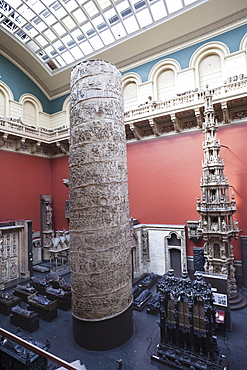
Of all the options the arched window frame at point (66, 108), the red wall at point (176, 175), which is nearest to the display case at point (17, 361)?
the red wall at point (176, 175)

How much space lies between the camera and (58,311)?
8.96 metres

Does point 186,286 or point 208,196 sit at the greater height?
point 208,196

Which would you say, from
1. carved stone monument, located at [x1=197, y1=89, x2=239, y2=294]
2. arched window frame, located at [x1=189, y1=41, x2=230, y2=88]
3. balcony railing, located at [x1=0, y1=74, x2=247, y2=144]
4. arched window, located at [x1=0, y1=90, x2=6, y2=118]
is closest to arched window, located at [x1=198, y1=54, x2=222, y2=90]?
arched window frame, located at [x1=189, y1=41, x2=230, y2=88]

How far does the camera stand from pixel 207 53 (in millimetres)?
12523

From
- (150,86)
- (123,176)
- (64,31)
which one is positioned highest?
(64,31)

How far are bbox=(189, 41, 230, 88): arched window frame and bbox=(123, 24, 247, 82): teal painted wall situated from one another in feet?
0.65

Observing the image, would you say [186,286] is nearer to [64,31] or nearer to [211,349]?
[211,349]

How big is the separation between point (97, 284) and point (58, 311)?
3.97 meters

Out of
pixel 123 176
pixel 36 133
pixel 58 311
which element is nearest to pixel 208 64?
pixel 123 176

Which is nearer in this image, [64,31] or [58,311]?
[58,311]

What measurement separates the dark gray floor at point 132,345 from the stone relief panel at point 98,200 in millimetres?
987

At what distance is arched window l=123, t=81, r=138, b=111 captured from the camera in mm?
14711

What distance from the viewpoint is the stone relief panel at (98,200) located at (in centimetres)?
636

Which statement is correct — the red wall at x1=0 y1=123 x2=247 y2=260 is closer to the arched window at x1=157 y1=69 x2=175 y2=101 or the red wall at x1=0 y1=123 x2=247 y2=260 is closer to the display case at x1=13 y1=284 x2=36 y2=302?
the arched window at x1=157 y1=69 x2=175 y2=101
